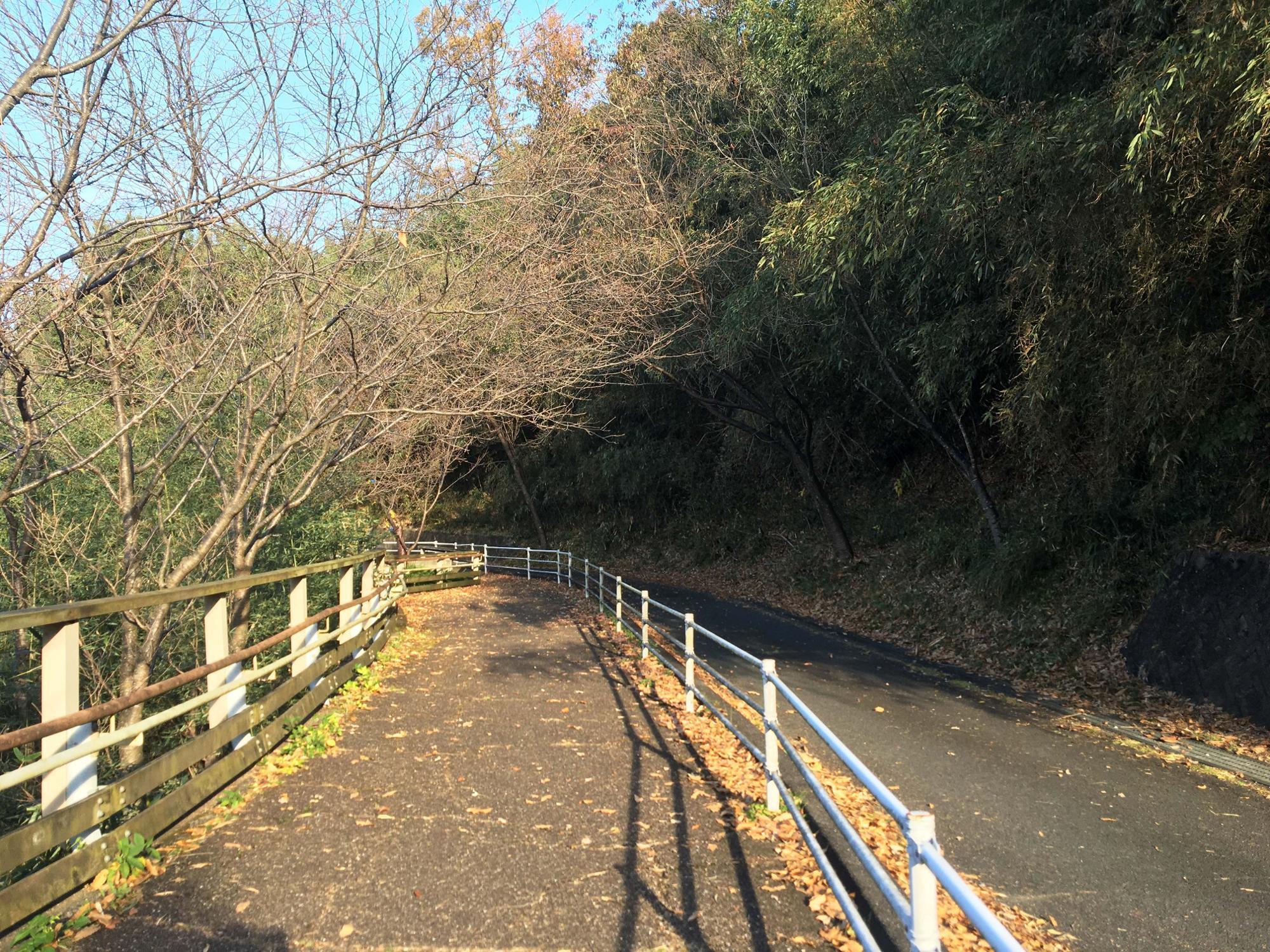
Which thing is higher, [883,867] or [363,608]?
[363,608]

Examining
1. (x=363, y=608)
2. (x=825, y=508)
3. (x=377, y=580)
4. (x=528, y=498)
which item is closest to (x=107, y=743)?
(x=363, y=608)

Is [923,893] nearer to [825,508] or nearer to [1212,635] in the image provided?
[1212,635]

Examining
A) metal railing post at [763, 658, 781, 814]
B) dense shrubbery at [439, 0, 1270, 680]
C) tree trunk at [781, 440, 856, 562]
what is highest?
dense shrubbery at [439, 0, 1270, 680]

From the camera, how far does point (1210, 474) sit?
481 inches

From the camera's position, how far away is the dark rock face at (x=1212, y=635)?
9734mm

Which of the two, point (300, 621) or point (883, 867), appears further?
point (300, 621)

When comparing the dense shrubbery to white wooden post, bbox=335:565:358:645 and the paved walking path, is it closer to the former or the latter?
the paved walking path

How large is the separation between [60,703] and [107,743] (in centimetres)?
30

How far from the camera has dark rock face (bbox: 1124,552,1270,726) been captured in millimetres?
9734

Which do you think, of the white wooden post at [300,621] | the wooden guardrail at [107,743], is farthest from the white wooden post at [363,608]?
the wooden guardrail at [107,743]

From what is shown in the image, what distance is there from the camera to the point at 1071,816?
641 cm

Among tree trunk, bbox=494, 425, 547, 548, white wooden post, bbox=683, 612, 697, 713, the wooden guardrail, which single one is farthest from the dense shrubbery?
tree trunk, bbox=494, 425, 547, 548

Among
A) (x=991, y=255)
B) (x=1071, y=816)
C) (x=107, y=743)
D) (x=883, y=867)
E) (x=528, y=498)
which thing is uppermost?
(x=991, y=255)

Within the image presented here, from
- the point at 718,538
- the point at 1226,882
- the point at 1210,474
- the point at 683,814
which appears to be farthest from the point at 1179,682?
the point at 718,538
